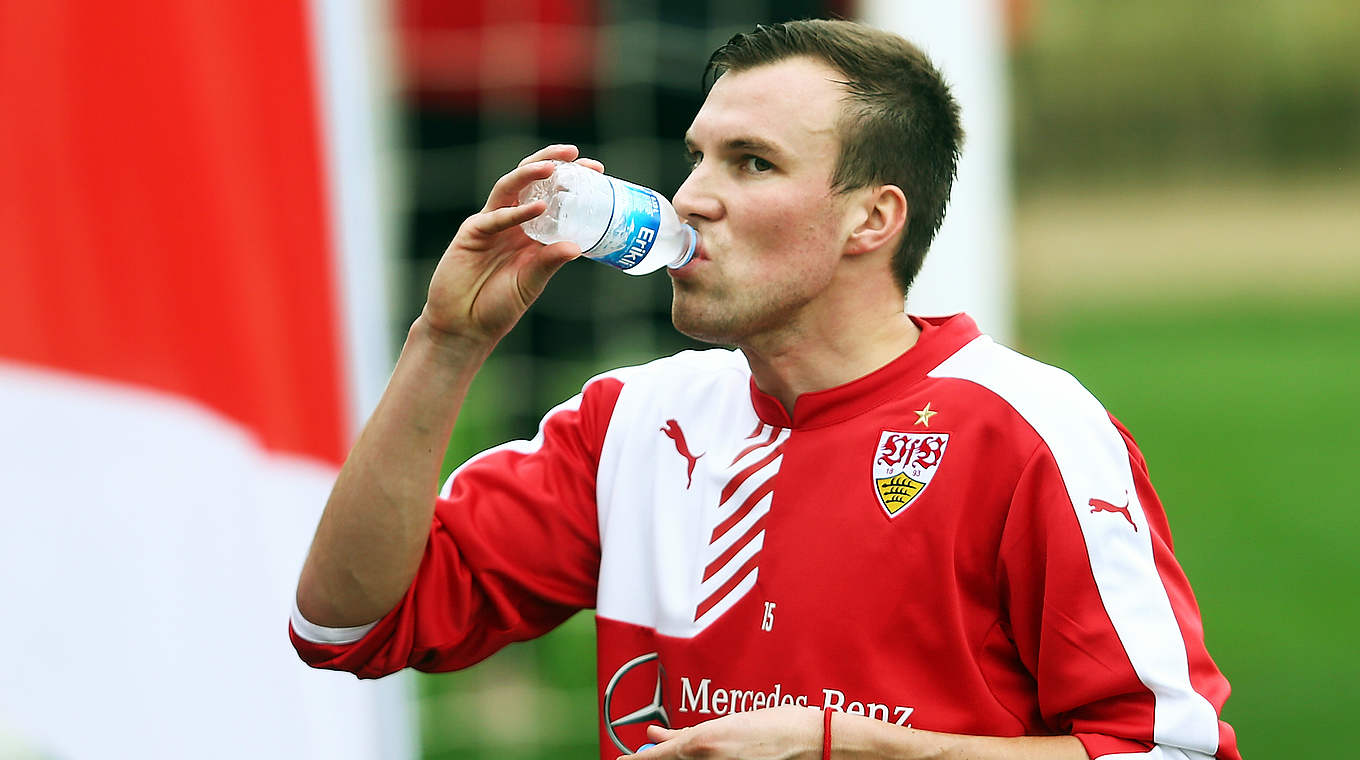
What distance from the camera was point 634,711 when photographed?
268cm

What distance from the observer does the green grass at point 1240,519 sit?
244 inches

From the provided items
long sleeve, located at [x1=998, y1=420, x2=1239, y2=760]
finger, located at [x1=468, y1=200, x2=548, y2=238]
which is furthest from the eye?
long sleeve, located at [x1=998, y1=420, x2=1239, y2=760]

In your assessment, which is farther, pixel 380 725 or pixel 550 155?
pixel 380 725

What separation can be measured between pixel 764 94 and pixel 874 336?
44 cm

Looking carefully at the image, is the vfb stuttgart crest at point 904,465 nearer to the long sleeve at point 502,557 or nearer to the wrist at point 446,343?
the long sleeve at point 502,557

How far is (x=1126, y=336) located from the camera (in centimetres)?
2214

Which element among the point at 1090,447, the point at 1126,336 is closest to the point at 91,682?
the point at 1090,447

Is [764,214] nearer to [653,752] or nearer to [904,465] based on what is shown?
[904,465]

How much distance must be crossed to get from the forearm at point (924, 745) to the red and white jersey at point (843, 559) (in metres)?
0.06

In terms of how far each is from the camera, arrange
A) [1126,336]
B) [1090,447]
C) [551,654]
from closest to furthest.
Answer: [1090,447] < [551,654] < [1126,336]

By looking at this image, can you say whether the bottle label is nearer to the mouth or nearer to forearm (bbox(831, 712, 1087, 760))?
the mouth

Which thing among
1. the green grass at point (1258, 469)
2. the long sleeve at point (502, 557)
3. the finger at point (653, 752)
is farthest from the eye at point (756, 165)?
the green grass at point (1258, 469)

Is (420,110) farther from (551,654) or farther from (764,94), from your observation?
(764,94)

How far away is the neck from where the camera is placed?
2.64m
